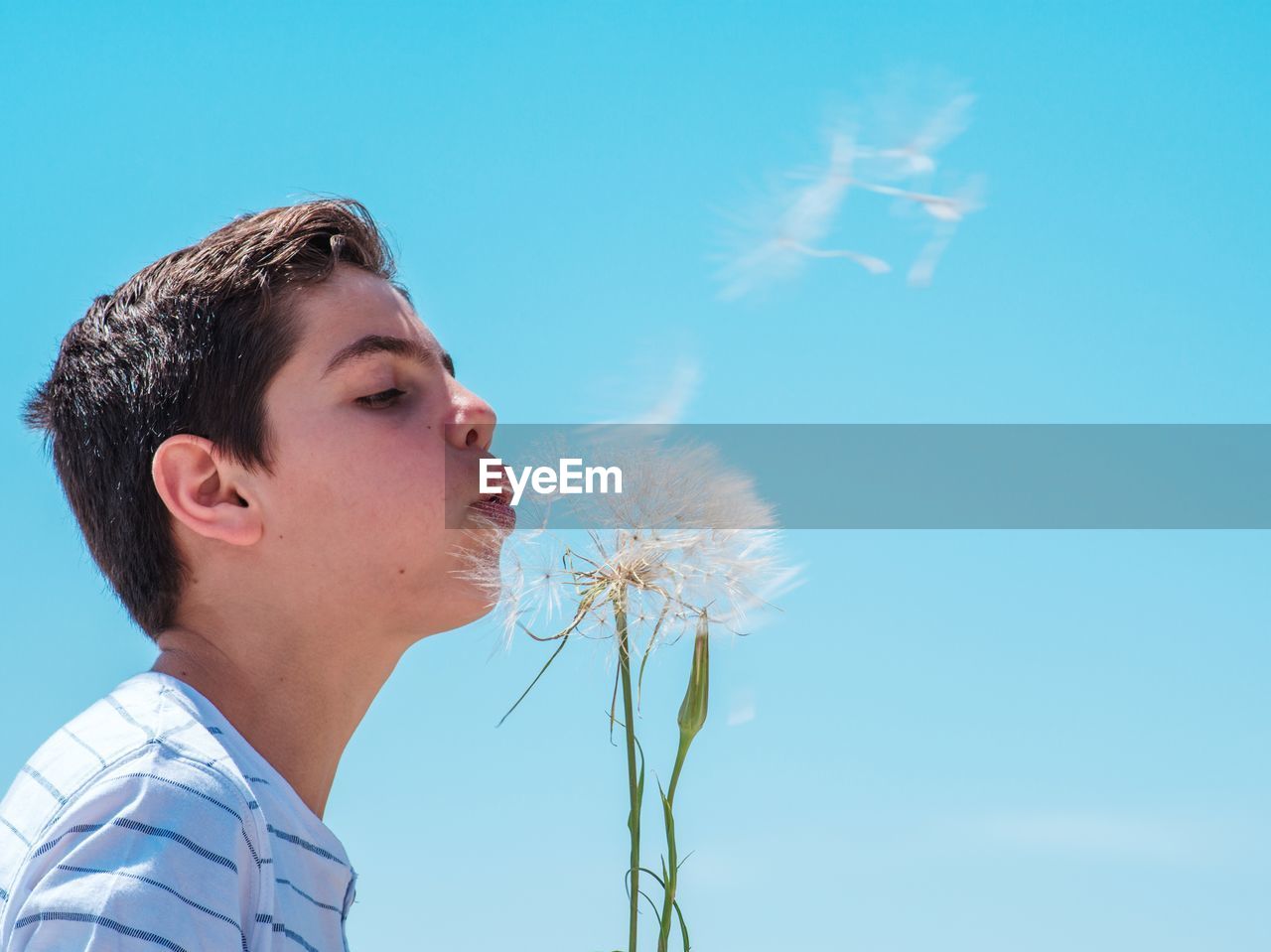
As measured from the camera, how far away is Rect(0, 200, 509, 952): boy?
6.28 ft

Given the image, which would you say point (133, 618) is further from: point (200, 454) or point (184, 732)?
point (184, 732)

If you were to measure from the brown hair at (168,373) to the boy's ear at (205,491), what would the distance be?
1.3 inches

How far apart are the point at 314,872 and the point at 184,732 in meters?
0.37

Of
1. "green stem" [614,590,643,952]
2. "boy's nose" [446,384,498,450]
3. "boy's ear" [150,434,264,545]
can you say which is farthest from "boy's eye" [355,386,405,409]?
"green stem" [614,590,643,952]

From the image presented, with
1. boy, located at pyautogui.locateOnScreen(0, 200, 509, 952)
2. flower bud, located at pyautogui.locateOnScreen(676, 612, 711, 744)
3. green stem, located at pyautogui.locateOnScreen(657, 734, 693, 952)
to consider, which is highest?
boy, located at pyautogui.locateOnScreen(0, 200, 509, 952)

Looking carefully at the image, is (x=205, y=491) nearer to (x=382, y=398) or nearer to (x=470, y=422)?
(x=382, y=398)

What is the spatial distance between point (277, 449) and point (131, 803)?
0.81 meters

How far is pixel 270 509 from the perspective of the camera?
222 centimetres

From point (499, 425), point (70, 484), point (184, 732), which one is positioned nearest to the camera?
point (184, 732)

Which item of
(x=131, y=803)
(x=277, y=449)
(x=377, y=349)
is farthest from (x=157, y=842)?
(x=377, y=349)

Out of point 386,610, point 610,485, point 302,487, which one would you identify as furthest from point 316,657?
point 610,485

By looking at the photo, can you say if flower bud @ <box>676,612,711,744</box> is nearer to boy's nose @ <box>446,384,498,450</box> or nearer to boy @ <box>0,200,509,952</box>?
boy @ <box>0,200,509,952</box>

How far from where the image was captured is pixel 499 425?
7.73 feet

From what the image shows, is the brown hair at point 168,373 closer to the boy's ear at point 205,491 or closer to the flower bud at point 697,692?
the boy's ear at point 205,491
